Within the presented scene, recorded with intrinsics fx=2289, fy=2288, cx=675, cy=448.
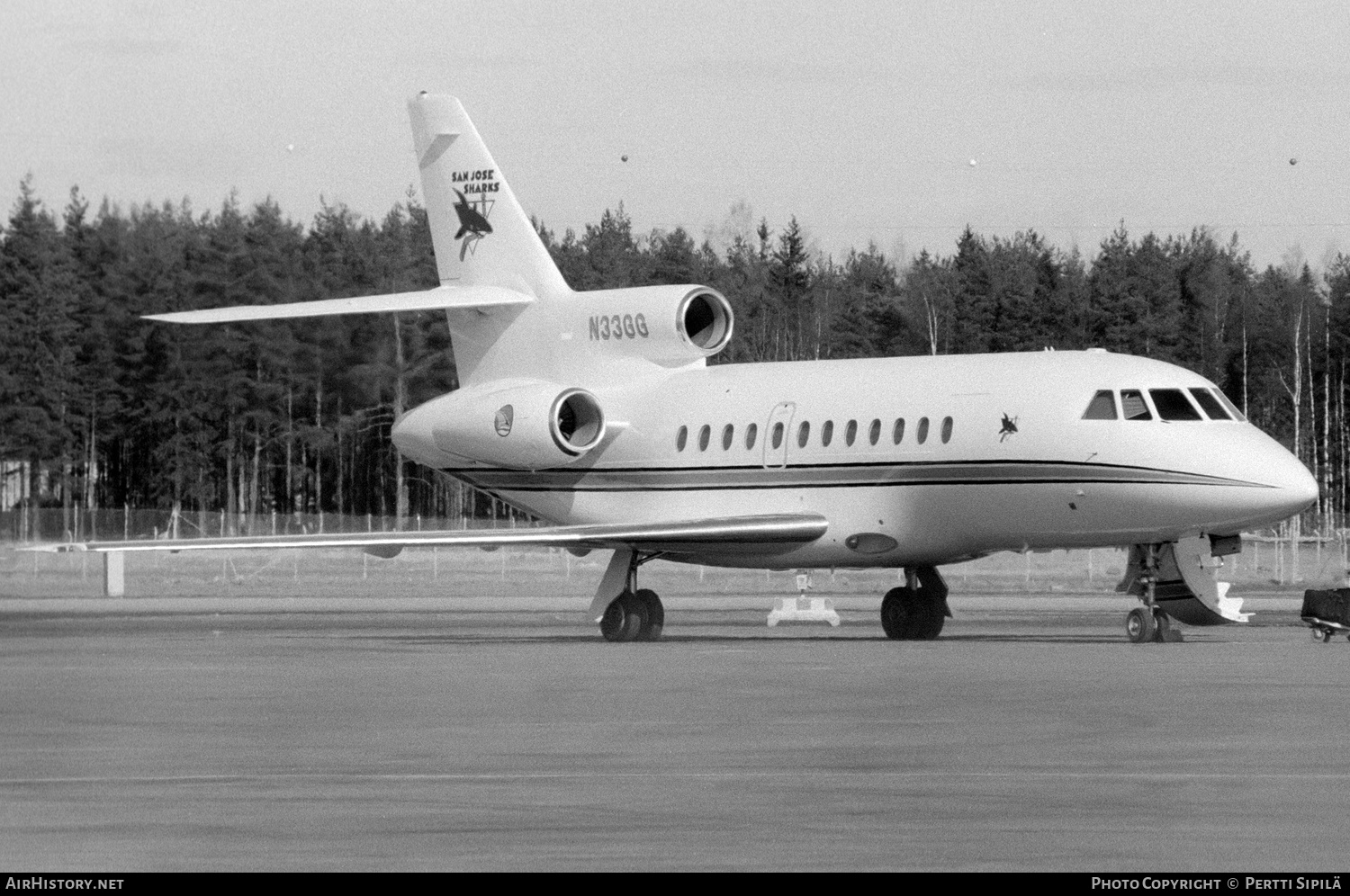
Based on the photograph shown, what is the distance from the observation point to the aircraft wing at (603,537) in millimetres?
29203

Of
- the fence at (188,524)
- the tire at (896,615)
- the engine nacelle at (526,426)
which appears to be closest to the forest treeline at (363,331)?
the fence at (188,524)

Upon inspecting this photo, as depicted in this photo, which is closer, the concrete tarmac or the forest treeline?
the concrete tarmac

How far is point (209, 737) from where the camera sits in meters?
Result: 15.0

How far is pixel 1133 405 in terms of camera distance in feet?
91.2

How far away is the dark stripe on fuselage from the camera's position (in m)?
27.3

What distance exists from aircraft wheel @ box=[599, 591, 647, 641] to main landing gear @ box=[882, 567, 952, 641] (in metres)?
3.29

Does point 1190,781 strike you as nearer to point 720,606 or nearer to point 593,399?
point 593,399

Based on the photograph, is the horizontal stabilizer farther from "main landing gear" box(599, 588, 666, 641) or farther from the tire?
the tire

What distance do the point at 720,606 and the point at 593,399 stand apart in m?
10.9

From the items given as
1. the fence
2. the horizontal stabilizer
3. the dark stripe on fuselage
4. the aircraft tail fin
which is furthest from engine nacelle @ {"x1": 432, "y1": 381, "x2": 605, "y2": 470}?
the fence

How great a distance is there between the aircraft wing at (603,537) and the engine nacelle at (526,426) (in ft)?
9.32

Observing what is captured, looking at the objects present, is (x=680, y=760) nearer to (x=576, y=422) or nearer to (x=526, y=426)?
(x=526, y=426)

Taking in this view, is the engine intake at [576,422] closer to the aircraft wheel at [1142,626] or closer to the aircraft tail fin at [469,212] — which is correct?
the aircraft tail fin at [469,212]

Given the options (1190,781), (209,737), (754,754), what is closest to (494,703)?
(209,737)
